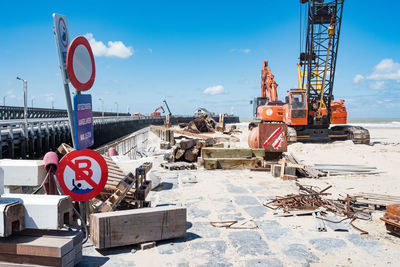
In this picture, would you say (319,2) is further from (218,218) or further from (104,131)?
(104,131)

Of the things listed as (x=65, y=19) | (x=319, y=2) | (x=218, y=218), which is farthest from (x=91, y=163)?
(x=319, y=2)

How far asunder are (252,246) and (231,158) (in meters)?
6.25

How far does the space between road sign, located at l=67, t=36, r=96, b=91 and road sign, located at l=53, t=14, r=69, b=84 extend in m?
0.20

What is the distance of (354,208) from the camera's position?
224 inches

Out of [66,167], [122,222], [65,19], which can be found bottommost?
[122,222]

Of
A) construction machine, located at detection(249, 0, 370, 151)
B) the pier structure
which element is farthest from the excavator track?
the pier structure

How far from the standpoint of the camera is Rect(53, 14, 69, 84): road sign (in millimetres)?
3807

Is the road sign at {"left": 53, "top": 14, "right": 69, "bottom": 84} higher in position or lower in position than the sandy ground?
higher

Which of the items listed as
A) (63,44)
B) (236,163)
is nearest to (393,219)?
(63,44)

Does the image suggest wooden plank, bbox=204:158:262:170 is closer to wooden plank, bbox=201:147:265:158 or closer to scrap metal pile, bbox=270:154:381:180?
wooden plank, bbox=201:147:265:158

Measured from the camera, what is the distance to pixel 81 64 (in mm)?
4078

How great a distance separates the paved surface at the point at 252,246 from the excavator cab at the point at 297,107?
1293 centimetres

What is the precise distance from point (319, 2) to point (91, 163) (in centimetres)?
2040

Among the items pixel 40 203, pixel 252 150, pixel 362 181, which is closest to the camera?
pixel 40 203
